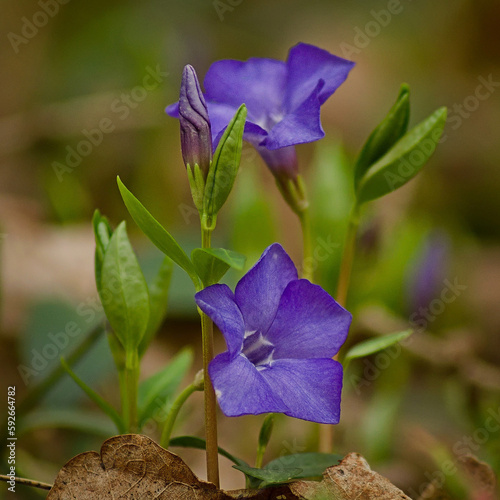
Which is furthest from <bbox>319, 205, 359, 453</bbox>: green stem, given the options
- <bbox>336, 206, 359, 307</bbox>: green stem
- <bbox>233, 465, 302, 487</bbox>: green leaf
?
<bbox>233, 465, 302, 487</bbox>: green leaf

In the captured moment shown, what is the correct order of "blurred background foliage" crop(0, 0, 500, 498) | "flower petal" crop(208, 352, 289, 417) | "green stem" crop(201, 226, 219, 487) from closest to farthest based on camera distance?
"flower petal" crop(208, 352, 289, 417) → "green stem" crop(201, 226, 219, 487) → "blurred background foliage" crop(0, 0, 500, 498)

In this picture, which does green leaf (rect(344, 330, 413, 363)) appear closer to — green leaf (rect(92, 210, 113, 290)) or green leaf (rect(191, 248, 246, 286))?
green leaf (rect(191, 248, 246, 286))

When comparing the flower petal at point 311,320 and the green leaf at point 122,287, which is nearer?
the flower petal at point 311,320

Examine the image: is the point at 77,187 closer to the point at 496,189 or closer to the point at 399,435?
the point at 399,435

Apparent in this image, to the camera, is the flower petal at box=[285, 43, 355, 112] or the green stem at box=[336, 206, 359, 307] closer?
the flower petal at box=[285, 43, 355, 112]

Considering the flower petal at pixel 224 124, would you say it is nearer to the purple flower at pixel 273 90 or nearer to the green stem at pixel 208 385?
the purple flower at pixel 273 90

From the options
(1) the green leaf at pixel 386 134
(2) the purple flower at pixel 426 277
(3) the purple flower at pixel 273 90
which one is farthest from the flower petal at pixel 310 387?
(2) the purple flower at pixel 426 277

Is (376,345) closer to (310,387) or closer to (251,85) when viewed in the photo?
(310,387)

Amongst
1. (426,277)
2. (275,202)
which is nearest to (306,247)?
(426,277)
